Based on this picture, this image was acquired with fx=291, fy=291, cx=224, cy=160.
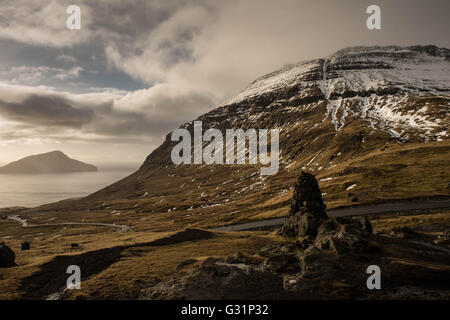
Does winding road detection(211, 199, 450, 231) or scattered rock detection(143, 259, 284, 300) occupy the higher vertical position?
winding road detection(211, 199, 450, 231)

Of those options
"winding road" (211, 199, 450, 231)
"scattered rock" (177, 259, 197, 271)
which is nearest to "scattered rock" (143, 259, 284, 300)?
"scattered rock" (177, 259, 197, 271)

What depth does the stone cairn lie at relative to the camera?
216ft

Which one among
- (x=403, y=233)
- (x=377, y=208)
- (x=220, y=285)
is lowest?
(x=220, y=285)

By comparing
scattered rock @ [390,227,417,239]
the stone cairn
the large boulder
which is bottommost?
the large boulder

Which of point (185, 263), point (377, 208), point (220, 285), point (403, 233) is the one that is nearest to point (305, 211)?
point (403, 233)

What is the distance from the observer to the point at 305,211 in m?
71.2

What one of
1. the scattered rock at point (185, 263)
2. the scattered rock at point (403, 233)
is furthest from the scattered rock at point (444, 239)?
the scattered rock at point (185, 263)

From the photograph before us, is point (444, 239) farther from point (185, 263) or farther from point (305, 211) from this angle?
point (185, 263)

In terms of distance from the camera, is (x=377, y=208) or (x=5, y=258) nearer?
(x=5, y=258)

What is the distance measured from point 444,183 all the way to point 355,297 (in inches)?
4231

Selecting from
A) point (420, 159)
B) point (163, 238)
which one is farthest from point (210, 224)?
point (420, 159)

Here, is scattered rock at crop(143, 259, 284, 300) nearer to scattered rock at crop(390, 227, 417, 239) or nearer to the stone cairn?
the stone cairn

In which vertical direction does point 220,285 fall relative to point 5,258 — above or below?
above

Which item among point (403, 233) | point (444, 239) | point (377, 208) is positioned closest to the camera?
point (444, 239)
